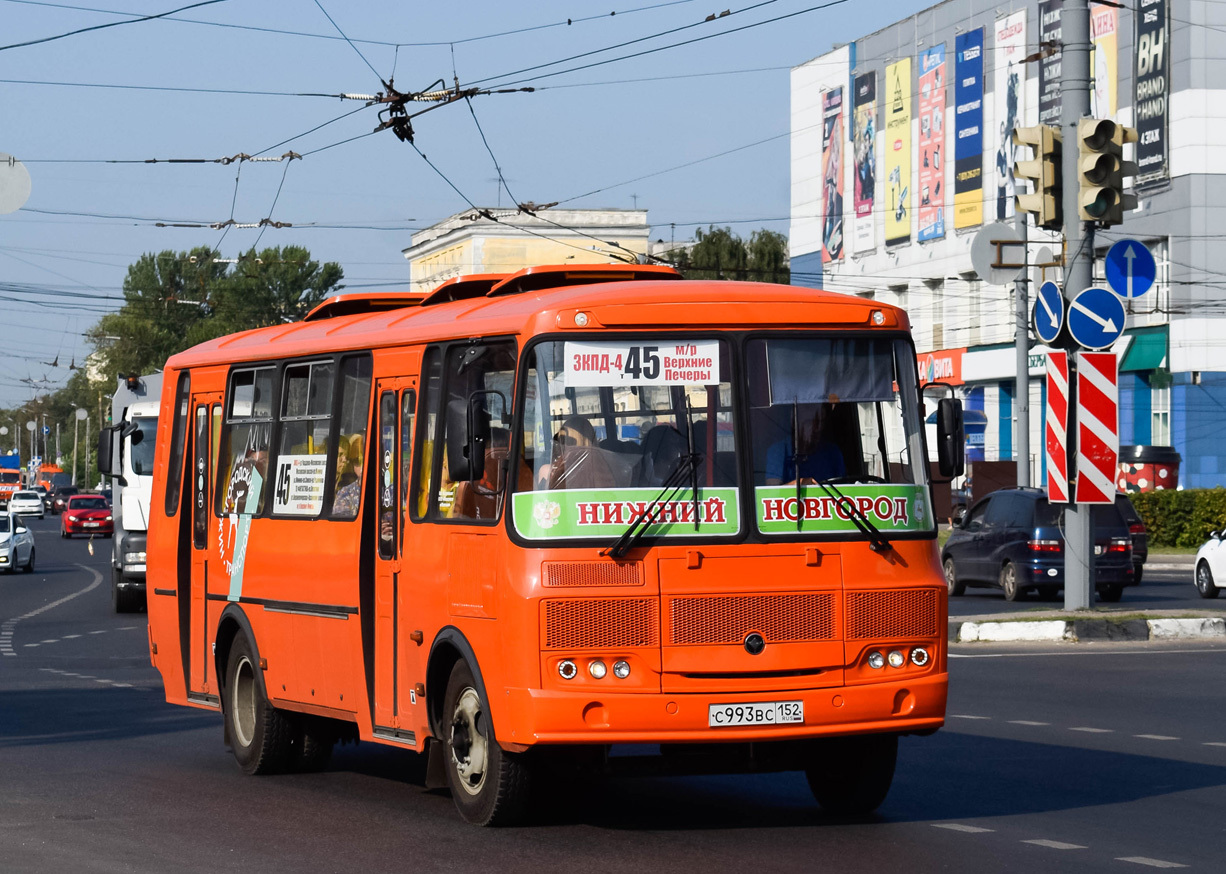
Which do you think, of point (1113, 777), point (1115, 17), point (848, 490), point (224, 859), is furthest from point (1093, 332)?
point (1115, 17)

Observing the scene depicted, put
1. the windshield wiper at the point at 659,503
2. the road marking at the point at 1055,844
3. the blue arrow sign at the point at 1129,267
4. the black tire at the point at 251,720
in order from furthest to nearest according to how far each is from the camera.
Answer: the blue arrow sign at the point at 1129,267 → the black tire at the point at 251,720 → the windshield wiper at the point at 659,503 → the road marking at the point at 1055,844

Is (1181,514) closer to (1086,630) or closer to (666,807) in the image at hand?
(1086,630)

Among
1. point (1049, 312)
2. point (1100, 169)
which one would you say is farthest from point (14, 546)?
point (1100, 169)

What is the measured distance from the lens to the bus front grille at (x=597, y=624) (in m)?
8.77

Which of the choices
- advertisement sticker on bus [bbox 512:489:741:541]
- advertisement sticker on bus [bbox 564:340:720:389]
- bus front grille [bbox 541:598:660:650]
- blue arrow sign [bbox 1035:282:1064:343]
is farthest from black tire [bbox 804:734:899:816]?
blue arrow sign [bbox 1035:282:1064:343]

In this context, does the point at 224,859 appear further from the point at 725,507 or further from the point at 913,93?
the point at 913,93

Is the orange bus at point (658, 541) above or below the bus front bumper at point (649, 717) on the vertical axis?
above

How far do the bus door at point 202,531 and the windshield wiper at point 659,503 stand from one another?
4.51 meters

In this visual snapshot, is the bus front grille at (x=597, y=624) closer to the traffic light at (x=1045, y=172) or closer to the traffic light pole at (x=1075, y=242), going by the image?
the traffic light at (x=1045, y=172)

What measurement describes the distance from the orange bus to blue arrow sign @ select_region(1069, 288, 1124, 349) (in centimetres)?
1072

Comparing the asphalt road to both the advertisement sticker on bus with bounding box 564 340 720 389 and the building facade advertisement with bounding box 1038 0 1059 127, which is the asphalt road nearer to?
the advertisement sticker on bus with bounding box 564 340 720 389

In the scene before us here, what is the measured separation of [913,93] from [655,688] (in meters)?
62.9

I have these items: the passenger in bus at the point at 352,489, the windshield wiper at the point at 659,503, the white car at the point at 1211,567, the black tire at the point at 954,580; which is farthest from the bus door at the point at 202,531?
the white car at the point at 1211,567

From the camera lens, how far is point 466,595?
935 cm
